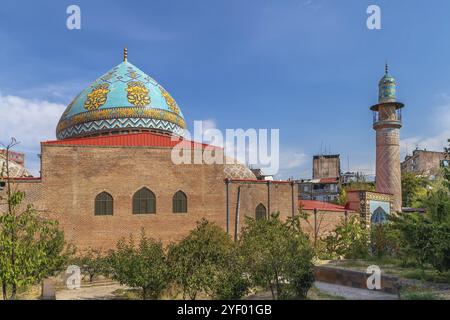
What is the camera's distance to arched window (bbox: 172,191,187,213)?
52.4ft

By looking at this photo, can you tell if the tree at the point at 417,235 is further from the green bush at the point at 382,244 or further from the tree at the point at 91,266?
the tree at the point at 91,266

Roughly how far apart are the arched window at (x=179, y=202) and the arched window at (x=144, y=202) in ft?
2.97

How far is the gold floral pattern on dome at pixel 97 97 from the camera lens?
63.7ft

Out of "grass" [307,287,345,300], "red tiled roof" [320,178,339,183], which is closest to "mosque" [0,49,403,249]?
"grass" [307,287,345,300]

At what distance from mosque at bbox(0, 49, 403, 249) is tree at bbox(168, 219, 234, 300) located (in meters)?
6.71

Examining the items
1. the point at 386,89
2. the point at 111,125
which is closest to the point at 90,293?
the point at 111,125

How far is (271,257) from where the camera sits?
835cm

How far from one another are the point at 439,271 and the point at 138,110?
1507 centimetres

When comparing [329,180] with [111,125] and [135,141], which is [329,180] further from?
[135,141]

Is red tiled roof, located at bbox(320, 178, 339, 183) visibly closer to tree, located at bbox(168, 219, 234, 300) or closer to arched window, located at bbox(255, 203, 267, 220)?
arched window, located at bbox(255, 203, 267, 220)

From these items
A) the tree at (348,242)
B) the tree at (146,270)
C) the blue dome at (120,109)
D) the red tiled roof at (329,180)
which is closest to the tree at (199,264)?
the tree at (146,270)

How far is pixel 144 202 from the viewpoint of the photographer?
1546cm
